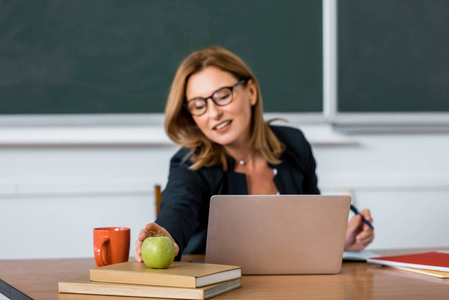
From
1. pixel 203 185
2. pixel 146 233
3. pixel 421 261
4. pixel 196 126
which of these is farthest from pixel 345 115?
pixel 146 233

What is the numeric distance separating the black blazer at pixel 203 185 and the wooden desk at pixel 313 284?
0.27 m

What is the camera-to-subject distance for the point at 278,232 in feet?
3.92

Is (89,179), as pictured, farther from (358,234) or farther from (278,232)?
(278,232)

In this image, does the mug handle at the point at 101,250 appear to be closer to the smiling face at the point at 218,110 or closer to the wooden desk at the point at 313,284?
the wooden desk at the point at 313,284

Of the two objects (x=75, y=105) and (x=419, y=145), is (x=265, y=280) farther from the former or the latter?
(x=419, y=145)

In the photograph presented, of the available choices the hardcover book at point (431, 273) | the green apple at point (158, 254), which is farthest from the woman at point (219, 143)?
the green apple at point (158, 254)

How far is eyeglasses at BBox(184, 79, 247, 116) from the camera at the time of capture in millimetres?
1788

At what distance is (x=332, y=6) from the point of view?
101 inches

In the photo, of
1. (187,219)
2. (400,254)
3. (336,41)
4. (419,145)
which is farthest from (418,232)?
(187,219)

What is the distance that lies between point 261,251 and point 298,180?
769mm

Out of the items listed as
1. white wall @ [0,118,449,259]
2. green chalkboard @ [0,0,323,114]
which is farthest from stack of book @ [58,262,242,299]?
green chalkboard @ [0,0,323,114]

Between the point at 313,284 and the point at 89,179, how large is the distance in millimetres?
1532

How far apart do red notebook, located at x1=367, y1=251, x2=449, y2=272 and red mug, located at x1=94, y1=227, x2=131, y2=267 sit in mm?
629

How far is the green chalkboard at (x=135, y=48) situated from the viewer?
241 cm
